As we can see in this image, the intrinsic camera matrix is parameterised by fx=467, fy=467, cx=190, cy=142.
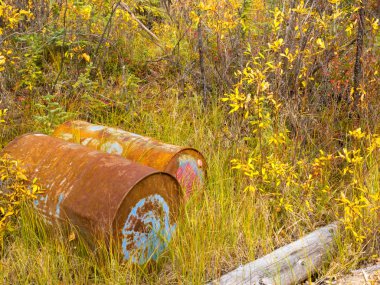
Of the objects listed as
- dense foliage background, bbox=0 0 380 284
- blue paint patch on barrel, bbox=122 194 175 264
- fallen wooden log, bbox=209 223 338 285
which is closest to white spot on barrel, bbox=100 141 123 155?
dense foliage background, bbox=0 0 380 284

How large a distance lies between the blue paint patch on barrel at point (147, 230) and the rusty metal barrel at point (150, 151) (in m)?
0.48

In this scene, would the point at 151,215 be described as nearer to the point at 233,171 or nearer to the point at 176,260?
the point at 176,260

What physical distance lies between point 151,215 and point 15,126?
2191 millimetres

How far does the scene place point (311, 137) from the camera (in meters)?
4.45

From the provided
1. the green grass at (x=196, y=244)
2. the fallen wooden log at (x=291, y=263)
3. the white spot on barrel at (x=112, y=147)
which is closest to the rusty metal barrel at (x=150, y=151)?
the white spot on barrel at (x=112, y=147)

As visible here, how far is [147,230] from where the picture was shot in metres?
2.85

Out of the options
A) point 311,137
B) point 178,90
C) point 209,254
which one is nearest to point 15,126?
point 178,90

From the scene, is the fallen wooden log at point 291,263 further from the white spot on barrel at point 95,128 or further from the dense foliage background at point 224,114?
the white spot on barrel at point 95,128

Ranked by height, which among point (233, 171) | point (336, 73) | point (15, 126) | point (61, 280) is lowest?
point (61, 280)

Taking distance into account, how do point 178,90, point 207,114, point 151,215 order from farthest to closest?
point 178,90 < point 207,114 < point 151,215

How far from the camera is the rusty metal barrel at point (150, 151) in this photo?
3.38 meters

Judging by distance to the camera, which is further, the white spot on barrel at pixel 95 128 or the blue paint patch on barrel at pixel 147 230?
the white spot on barrel at pixel 95 128

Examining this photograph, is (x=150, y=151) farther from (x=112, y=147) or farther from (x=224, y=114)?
(x=224, y=114)

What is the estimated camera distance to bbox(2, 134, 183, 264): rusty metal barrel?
269 cm
